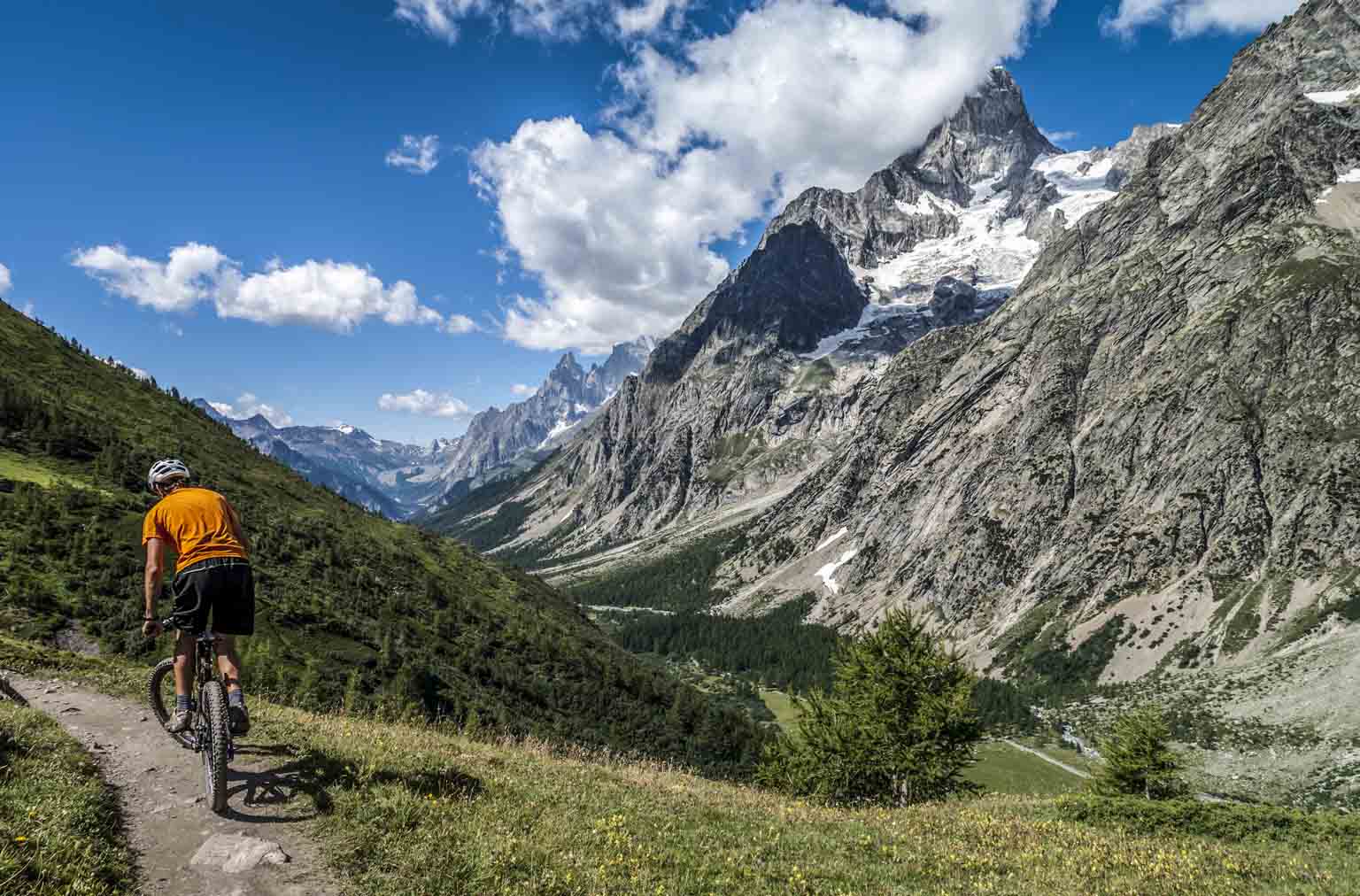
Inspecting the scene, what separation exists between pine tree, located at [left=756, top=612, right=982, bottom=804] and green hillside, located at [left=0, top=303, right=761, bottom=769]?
20885 millimetres

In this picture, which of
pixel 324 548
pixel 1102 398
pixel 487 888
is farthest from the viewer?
pixel 1102 398

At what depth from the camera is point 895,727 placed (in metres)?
30.6

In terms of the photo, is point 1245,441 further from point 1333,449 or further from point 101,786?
point 101,786

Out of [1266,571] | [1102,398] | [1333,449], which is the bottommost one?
[1266,571]

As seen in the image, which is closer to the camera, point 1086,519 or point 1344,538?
point 1344,538

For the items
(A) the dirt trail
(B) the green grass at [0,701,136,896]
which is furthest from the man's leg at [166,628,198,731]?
(B) the green grass at [0,701,136,896]

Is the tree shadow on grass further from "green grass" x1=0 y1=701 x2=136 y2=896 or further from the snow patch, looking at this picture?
the snow patch

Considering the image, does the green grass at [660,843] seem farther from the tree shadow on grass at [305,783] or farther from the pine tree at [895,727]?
the pine tree at [895,727]

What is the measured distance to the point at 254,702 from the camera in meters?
15.6

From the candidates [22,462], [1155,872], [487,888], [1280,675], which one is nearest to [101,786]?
[487,888]

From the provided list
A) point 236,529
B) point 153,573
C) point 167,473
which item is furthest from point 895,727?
point 167,473

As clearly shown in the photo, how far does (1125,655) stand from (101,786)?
174219 millimetres

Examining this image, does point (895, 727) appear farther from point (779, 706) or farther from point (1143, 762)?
point (779, 706)

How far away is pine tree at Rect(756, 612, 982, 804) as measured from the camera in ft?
96.4
